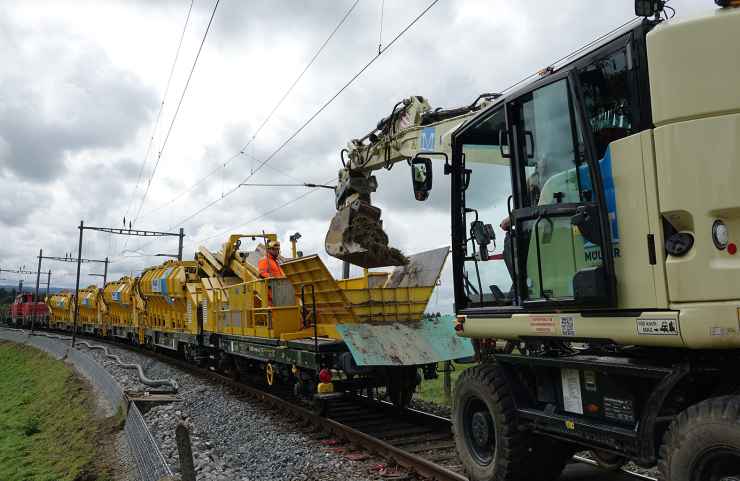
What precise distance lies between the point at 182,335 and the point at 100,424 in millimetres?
4642

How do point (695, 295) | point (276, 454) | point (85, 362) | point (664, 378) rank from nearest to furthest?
point (695, 295) < point (664, 378) < point (276, 454) < point (85, 362)

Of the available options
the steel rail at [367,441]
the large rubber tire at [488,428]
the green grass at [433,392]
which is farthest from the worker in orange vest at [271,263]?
the large rubber tire at [488,428]

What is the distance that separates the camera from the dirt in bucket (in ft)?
26.6

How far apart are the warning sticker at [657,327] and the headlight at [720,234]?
0.47m

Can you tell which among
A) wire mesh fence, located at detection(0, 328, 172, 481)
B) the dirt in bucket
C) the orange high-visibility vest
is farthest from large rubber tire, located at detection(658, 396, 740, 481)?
the orange high-visibility vest

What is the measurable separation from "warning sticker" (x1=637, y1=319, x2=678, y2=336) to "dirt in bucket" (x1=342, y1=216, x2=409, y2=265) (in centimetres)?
514

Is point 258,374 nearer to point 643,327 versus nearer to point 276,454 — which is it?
Answer: point 276,454

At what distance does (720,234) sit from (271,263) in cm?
963

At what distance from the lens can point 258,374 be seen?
13.2 m

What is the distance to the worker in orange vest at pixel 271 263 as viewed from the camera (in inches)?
442

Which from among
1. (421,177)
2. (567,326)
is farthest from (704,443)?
(421,177)

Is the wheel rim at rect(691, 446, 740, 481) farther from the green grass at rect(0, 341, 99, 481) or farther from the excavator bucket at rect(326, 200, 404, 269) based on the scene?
the green grass at rect(0, 341, 99, 481)

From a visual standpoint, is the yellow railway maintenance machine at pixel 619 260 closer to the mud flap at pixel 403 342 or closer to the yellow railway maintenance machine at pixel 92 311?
the mud flap at pixel 403 342

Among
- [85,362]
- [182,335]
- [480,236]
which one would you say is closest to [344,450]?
[480,236]
